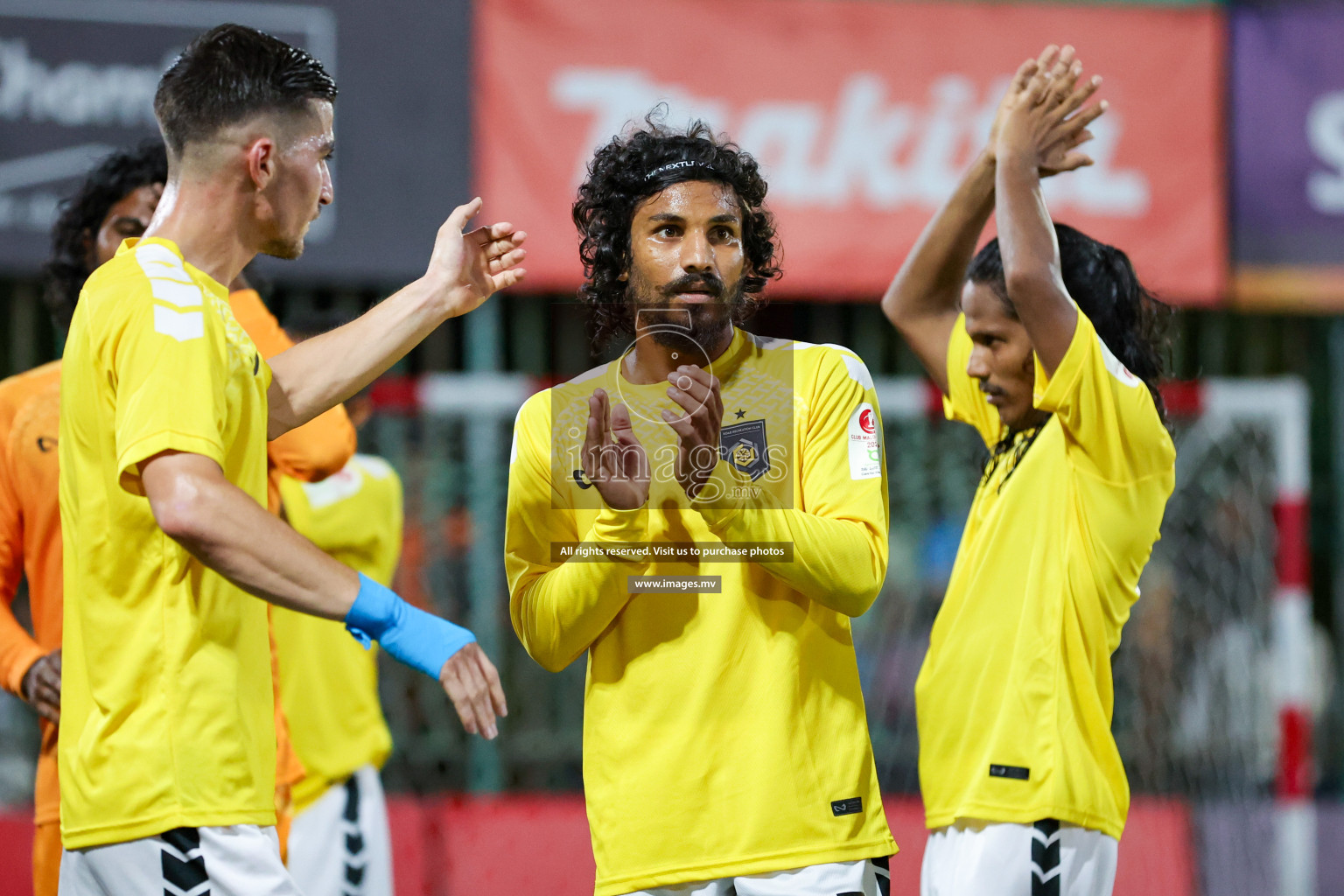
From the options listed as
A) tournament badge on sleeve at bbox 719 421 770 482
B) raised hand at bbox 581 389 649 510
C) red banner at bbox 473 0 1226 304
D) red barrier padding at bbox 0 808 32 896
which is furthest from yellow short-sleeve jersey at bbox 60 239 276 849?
red banner at bbox 473 0 1226 304

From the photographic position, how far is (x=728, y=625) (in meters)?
2.29

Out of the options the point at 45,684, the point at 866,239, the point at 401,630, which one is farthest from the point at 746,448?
the point at 866,239

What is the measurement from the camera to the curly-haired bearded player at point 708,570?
2199 mm

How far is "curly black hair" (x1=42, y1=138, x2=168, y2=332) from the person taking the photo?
3.49 meters

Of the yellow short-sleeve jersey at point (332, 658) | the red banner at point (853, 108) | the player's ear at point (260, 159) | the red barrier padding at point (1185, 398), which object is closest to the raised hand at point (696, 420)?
the player's ear at point (260, 159)

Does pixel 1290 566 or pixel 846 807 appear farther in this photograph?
pixel 1290 566

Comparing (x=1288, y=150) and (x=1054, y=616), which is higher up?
(x=1288, y=150)

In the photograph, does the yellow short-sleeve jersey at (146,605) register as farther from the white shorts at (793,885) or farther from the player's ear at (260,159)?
the white shorts at (793,885)

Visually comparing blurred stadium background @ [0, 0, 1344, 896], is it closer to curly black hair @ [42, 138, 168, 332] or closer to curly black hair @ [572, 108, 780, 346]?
curly black hair @ [42, 138, 168, 332]

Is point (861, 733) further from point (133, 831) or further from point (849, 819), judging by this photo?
point (133, 831)

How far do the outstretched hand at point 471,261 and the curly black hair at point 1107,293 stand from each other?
1.05m

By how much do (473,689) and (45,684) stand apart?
1.40 m

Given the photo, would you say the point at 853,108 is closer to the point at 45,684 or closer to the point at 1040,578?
the point at 1040,578

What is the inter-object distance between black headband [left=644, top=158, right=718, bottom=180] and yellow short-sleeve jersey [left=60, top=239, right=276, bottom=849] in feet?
2.65
